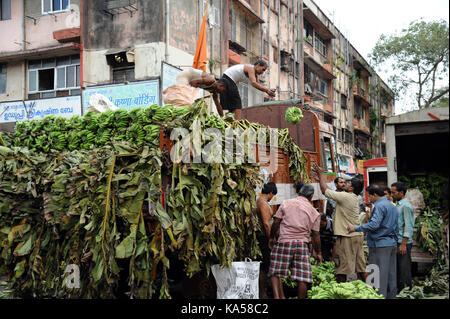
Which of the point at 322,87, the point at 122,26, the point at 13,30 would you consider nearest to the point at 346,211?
the point at 122,26

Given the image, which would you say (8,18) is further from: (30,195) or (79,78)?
(30,195)

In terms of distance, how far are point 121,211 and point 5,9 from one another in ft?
49.5

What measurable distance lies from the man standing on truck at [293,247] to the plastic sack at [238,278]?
69 centimetres

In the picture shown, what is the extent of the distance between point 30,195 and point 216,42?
1300 cm

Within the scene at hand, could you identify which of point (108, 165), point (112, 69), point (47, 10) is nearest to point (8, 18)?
point (47, 10)

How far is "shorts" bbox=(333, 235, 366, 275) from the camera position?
5.59 metres

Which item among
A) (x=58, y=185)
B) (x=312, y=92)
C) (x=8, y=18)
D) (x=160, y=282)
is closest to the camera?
(x=160, y=282)

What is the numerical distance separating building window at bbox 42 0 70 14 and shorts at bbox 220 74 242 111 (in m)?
Result: 11.0

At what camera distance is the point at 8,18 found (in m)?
15.6

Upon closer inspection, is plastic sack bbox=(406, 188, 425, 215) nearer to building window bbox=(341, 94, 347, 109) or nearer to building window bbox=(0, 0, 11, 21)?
building window bbox=(0, 0, 11, 21)

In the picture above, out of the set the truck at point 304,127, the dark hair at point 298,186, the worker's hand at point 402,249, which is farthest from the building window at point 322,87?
the worker's hand at point 402,249

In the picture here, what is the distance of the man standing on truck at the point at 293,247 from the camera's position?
15.6 ft

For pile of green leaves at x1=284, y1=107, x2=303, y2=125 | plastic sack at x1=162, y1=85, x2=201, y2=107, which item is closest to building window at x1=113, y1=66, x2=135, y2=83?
pile of green leaves at x1=284, y1=107, x2=303, y2=125
